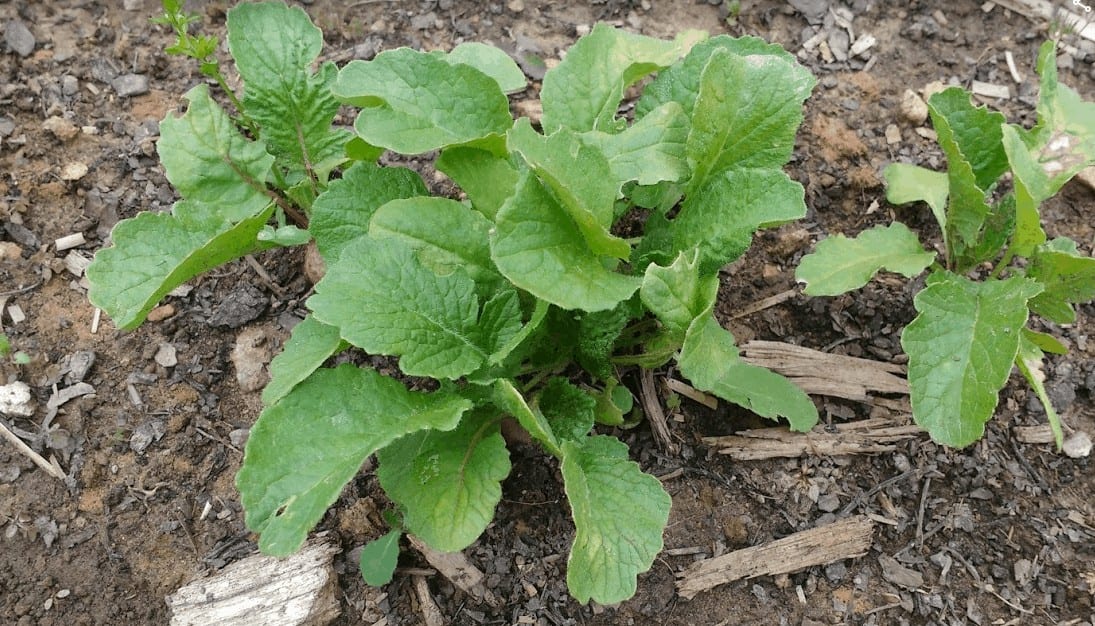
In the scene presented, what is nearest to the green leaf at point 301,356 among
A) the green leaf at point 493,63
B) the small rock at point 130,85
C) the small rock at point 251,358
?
the small rock at point 251,358

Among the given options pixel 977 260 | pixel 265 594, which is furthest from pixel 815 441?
pixel 265 594

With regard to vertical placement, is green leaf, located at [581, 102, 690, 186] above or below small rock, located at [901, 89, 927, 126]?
above

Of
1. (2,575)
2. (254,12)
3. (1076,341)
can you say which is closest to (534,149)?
(254,12)

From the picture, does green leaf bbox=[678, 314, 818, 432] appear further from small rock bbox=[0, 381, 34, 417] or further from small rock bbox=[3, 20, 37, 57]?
small rock bbox=[3, 20, 37, 57]

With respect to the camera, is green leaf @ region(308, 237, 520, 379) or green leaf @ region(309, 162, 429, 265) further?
green leaf @ region(309, 162, 429, 265)

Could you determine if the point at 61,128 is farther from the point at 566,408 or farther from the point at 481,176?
the point at 566,408

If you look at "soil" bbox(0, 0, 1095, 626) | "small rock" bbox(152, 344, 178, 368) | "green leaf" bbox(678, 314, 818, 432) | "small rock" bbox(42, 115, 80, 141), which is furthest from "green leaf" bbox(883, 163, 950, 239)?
"small rock" bbox(42, 115, 80, 141)

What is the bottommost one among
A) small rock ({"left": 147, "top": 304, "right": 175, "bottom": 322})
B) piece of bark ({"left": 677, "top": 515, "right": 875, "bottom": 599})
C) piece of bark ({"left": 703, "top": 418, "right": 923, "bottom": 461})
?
piece of bark ({"left": 677, "top": 515, "right": 875, "bottom": 599})

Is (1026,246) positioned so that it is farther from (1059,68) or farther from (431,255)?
(431,255)
